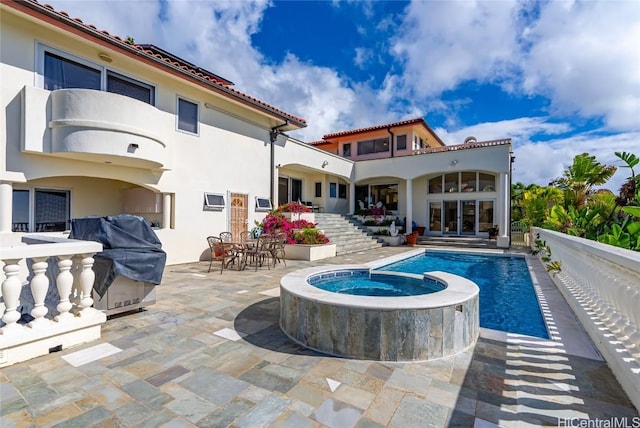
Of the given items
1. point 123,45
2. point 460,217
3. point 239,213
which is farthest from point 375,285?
point 460,217

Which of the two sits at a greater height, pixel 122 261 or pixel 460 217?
pixel 460 217

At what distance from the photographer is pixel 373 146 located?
22.2 m

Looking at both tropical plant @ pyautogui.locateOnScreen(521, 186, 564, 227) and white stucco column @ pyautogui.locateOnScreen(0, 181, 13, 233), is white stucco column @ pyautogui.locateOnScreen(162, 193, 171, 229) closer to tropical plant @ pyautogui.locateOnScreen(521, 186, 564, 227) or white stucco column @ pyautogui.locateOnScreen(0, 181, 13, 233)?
white stucco column @ pyautogui.locateOnScreen(0, 181, 13, 233)

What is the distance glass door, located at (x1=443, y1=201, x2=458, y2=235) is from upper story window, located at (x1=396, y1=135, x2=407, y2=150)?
5097 millimetres

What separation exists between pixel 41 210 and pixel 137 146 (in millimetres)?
3430

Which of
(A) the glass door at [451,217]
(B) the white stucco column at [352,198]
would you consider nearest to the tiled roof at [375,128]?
(B) the white stucco column at [352,198]

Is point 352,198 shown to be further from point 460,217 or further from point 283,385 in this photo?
point 283,385

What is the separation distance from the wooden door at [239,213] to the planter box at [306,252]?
217 centimetres

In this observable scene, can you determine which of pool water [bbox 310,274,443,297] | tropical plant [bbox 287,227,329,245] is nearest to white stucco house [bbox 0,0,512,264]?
tropical plant [bbox 287,227,329,245]

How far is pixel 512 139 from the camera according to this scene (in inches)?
632

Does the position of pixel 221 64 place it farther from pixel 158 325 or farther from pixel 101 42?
pixel 158 325

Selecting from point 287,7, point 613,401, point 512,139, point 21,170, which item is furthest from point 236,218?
point 512,139

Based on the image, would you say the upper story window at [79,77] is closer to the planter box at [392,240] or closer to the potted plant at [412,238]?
the planter box at [392,240]

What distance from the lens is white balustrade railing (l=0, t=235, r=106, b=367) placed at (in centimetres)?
334
